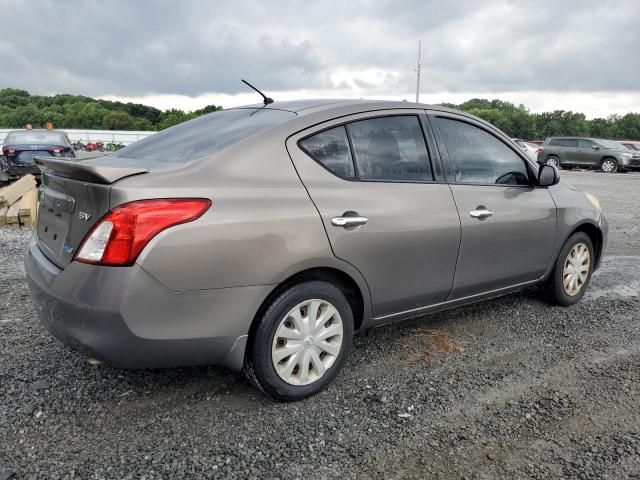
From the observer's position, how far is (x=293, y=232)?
2.77 metres

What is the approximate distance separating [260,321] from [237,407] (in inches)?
20.6

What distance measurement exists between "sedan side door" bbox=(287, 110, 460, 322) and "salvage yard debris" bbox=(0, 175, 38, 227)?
20.8 feet

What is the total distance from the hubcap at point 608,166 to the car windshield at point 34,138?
21486 mm

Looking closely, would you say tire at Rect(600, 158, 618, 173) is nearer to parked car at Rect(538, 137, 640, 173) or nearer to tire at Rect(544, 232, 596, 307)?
parked car at Rect(538, 137, 640, 173)

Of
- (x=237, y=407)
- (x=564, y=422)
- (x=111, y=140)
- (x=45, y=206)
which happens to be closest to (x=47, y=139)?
(x=45, y=206)

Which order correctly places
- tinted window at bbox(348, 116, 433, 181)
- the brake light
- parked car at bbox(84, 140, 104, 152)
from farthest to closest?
parked car at bbox(84, 140, 104, 152), tinted window at bbox(348, 116, 433, 181), the brake light

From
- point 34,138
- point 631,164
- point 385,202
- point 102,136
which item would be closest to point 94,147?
point 102,136

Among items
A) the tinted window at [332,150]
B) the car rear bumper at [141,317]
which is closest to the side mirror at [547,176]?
the tinted window at [332,150]

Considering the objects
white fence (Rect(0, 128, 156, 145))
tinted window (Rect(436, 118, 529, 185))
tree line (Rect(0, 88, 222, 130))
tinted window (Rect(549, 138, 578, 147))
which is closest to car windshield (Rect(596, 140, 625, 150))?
tinted window (Rect(549, 138, 578, 147))

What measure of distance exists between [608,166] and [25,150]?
2244 centimetres

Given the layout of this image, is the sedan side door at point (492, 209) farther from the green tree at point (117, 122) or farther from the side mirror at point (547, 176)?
the green tree at point (117, 122)

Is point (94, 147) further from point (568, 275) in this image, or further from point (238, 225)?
point (238, 225)

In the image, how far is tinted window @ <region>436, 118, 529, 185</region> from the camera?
3.69 metres

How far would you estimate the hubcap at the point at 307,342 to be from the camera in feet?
9.38
